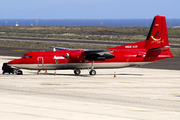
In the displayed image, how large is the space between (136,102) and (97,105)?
305 cm

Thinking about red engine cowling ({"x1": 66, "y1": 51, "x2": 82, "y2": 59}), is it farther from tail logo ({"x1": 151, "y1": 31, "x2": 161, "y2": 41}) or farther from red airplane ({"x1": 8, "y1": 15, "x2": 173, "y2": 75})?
tail logo ({"x1": 151, "y1": 31, "x2": 161, "y2": 41})

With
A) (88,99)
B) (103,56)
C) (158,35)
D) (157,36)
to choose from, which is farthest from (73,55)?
(88,99)

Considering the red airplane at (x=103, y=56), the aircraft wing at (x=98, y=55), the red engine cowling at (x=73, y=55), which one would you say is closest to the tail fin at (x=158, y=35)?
the red airplane at (x=103, y=56)

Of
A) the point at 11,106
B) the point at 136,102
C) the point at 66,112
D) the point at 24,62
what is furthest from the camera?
the point at 24,62

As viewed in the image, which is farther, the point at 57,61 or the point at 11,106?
the point at 57,61

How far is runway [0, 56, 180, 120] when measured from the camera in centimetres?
1867

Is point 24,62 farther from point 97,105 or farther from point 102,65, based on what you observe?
point 97,105

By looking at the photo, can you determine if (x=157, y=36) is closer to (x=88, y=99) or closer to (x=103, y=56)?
(x=103, y=56)

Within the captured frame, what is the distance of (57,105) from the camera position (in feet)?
70.3

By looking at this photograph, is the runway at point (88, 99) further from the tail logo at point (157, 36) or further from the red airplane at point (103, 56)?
the tail logo at point (157, 36)

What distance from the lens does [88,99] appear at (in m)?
24.1

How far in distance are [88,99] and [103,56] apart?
15.8 metres

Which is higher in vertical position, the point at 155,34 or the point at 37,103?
the point at 155,34

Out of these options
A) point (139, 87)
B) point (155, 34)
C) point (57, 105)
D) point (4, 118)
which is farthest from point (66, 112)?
point (155, 34)
